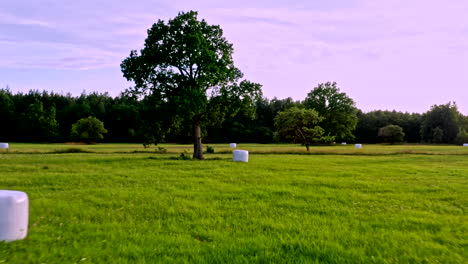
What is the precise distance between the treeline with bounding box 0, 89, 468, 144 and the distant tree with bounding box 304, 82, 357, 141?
24.5 inches

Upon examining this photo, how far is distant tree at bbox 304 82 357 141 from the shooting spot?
86.4 meters

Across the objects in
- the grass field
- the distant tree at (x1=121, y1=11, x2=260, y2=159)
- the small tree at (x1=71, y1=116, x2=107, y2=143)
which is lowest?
the grass field

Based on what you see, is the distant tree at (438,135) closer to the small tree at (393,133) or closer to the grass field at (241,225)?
the small tree at (393,133)

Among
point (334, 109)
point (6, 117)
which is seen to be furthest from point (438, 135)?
point (6, 117)

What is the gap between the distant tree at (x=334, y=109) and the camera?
8644 centimetres

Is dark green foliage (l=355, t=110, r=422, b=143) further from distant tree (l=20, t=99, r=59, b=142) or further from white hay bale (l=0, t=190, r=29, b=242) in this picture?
white hay bale (l=0, t=190, r=29, b=242)

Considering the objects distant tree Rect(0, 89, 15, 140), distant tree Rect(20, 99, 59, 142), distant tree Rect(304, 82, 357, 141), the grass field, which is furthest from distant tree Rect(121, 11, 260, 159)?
distant tree Rect(0, 89, 15, 140)

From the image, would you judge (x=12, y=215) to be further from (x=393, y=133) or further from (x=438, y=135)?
(x=438, y=135)

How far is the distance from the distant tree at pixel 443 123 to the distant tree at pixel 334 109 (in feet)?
113

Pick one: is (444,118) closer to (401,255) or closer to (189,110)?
(189,110)

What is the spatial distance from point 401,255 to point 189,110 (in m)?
23.8

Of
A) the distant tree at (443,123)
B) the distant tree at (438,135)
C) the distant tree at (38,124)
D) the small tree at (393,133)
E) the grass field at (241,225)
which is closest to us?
the grass field at (241,225)

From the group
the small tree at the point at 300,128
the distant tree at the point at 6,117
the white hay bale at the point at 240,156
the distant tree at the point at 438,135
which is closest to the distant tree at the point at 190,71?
the white hay bale at the point at 240,156

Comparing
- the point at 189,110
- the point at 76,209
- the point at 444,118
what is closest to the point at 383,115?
the point at 444,118
